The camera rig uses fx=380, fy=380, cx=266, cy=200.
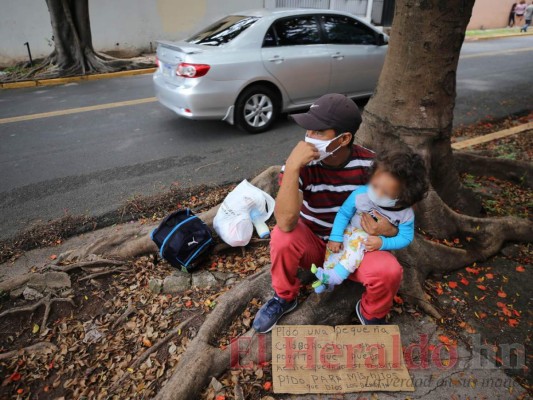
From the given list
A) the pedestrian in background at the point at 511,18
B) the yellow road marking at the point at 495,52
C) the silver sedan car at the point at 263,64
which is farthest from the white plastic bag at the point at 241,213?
the pedestrian in background at the point at 511,18

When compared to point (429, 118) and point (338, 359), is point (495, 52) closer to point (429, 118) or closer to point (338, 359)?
point (429, 118)

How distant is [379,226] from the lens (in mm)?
2205

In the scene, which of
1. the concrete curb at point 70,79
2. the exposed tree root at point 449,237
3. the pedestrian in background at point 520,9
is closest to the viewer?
the exposed tree root at point 449,237

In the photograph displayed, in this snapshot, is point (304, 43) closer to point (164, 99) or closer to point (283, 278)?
point (164, 99)

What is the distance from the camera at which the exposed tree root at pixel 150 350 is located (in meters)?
2.28

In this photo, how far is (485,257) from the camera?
3.23 meters

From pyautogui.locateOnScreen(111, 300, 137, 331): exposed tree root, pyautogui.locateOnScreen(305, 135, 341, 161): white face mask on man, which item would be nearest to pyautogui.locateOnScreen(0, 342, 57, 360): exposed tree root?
pyautogui.locateOnScreen(111, 300, 137, 331): exposed tree root

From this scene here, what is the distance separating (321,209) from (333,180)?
22cm

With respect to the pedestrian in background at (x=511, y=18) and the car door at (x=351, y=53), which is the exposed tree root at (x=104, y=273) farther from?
the pedestrian in background at (x=511, y=18)

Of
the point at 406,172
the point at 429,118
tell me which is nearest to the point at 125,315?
the point at 406,172

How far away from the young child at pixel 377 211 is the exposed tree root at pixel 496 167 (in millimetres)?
2548

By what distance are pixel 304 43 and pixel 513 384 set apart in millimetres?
5516

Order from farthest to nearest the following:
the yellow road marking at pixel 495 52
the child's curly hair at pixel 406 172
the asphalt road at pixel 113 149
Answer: the yellow road marking at pixel 495 52 < the asphalt road at pixel 113 149 < the child's curly hair at pixel 406 172

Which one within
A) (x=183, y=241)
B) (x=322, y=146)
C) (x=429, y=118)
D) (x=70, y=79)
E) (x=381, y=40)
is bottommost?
(x=70, y=79)
